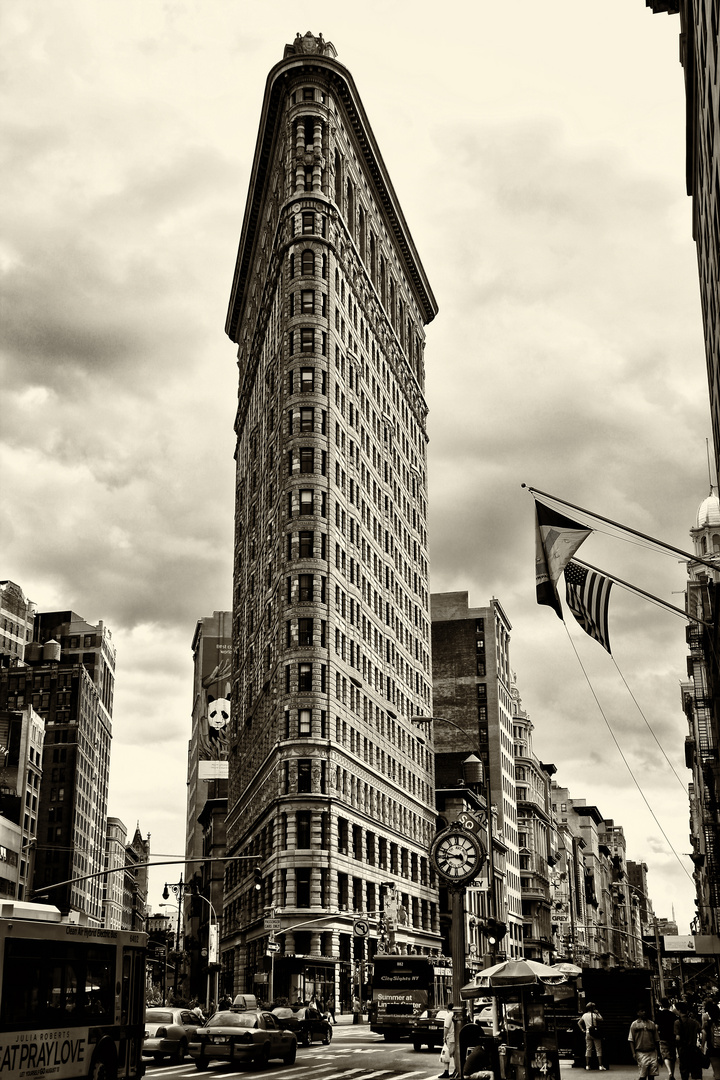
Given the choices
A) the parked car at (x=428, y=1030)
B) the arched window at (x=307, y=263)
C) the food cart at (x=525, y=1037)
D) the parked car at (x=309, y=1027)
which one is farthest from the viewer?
the arched window at (x=307, y=263)

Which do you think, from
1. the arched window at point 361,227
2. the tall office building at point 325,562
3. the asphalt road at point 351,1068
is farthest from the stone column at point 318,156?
the asphalt road at point 351,1068

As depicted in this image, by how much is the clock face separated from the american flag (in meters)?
5.73

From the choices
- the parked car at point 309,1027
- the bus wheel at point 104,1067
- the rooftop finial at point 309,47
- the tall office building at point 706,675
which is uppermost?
the rooftop finial at point 309,47

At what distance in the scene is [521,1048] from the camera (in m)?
24.7

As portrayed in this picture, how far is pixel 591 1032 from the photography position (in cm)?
3469

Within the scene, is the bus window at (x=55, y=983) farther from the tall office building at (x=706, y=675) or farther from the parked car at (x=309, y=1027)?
the tall office building at (x=706, y=675)

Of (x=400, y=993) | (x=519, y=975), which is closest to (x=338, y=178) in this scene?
(x=400, y=993)

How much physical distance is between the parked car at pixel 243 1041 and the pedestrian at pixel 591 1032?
361 inches

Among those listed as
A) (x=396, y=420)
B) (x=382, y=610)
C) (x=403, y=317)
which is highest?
(x=403, y=317)


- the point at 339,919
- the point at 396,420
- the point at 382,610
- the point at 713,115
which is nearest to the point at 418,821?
the point at 382,610

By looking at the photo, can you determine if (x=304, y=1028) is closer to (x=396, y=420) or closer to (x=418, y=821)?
(x=418, y=821)

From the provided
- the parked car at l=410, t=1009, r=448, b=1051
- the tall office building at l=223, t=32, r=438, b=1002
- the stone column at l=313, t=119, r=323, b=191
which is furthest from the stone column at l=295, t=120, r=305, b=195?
the parked car at l=410, t=1009, r=448, b=1051

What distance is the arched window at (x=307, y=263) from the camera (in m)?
95.8

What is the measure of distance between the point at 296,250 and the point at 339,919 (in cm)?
5419
